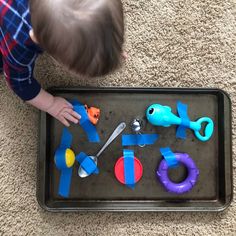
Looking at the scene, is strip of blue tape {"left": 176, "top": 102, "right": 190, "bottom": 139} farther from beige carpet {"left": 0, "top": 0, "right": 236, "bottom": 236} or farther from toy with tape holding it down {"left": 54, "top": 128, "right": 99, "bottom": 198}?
toy with tape holding it down {"left": 54, "top": 128, "right": 99, "bottom": 198}

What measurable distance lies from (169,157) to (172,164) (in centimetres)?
2

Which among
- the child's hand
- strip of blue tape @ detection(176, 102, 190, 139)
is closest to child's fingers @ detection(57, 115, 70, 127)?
the child's hand

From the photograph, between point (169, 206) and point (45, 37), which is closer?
point (45, 37)

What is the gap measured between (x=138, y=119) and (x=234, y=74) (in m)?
0.22

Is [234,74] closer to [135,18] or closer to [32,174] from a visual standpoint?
[135,18]

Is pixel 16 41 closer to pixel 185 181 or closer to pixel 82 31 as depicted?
pixel 82 31

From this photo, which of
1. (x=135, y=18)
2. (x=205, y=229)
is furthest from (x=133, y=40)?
(x=205, y=229)

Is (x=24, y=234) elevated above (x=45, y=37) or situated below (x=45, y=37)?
below

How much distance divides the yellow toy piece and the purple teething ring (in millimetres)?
168

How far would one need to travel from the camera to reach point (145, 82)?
761mm

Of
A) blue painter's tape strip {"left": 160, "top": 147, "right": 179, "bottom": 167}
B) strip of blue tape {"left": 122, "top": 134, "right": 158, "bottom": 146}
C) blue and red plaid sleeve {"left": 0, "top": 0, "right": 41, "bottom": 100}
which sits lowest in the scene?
blue painter's tape strip {"left": 160, "top": 147, "right": 179, "bottom": 167}

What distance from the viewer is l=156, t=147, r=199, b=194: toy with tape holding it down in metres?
0.73

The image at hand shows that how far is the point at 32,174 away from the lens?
738 mm

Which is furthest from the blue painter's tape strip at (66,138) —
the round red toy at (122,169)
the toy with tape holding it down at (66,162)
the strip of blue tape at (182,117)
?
the strip of blue tape at (182,117)
